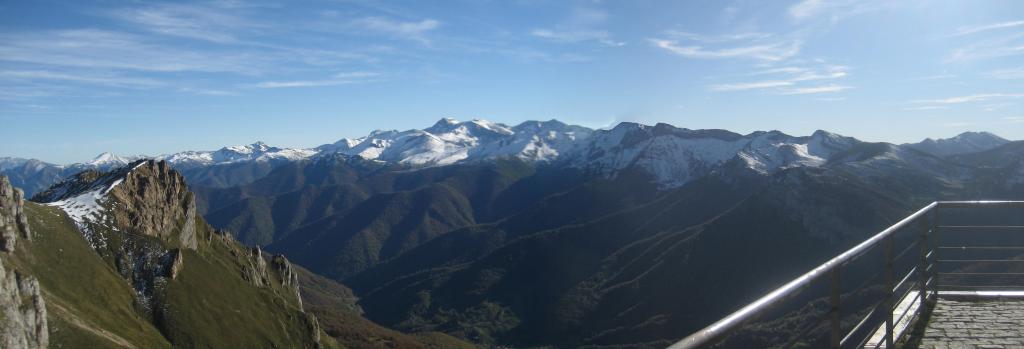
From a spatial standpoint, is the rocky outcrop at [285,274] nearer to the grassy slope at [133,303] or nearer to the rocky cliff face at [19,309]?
the grassy slope at [133,303]

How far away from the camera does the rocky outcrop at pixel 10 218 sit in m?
97.2

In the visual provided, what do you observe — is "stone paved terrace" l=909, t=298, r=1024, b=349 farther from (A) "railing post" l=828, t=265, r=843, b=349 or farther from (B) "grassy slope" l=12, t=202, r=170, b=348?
(B) "grassy slope" l=12, t=202, r=170, b=348

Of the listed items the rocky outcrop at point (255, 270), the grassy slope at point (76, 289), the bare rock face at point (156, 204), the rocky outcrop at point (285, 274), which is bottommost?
the rocky outcrop at point (285, 274)

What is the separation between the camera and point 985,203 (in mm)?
12758

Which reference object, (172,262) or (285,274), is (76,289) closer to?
(172,262)

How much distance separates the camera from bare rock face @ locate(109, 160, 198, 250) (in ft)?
452

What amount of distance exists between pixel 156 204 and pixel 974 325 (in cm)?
16275

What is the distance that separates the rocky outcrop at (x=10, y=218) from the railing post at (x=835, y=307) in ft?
403

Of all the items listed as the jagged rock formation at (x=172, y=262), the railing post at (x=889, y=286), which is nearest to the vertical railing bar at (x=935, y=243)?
the railing post at (x=889, y=286)

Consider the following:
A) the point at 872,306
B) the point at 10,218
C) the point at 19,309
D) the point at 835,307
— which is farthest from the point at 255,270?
the point at 835,307

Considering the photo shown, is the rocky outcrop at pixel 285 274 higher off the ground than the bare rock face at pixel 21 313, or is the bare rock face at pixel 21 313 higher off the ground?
the bare rock face at pixel 21 313

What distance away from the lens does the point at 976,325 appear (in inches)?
474

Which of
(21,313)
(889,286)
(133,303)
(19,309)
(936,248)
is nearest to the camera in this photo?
(889,286)

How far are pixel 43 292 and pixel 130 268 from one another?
26414 millimetres
